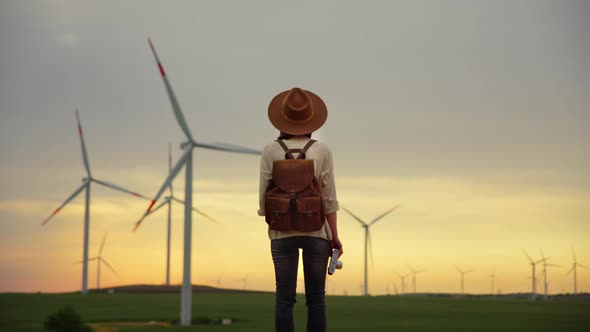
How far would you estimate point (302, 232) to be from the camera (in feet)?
25.1

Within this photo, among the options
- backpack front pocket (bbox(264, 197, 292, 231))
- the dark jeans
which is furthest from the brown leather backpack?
the dark jeans

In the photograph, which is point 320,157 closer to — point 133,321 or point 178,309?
point 133,321

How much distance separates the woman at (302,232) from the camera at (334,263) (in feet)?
0.15

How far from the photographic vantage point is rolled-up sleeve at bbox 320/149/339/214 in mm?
7820

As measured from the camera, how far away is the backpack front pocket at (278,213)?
301 inches

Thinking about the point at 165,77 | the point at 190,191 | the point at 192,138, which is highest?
the point at 165,77

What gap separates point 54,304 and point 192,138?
3035cm

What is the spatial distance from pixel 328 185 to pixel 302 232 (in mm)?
518

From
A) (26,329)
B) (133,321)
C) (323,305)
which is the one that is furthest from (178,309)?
(323,305)

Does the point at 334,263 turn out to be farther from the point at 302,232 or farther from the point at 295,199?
the point at 295,199

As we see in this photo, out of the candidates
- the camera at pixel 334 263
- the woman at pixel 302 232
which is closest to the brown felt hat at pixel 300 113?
the woman at pixel 302 232

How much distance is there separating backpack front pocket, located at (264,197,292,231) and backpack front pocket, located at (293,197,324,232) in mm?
88

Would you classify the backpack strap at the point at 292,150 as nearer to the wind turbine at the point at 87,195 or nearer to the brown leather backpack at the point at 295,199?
the brown leather backpack at the point at 295,199

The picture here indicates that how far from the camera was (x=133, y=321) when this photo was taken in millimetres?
53375
